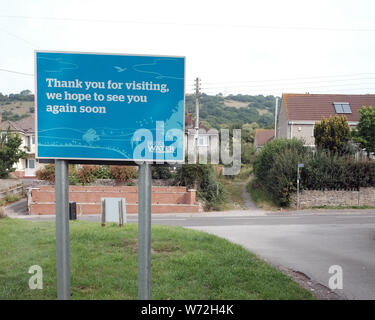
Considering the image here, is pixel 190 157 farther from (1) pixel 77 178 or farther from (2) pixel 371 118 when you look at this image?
(2) pixel 371 118

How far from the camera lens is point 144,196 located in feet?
11.9

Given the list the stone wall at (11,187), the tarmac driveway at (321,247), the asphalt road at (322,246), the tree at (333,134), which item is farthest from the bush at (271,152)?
the stone wall at (11,187)

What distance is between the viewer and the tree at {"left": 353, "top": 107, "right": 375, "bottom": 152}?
904 inches

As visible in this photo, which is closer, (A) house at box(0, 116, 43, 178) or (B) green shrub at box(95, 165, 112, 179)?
(B) green shrub at box(95, 165, 112, 179)

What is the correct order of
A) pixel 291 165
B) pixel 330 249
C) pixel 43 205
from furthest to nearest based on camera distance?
pixel 291 165 < pixel 43 205 < pixel 330 249

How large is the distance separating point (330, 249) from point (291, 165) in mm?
12534

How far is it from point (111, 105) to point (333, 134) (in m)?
21.9

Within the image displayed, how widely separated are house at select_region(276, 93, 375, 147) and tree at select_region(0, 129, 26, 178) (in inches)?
903

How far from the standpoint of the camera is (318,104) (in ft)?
109

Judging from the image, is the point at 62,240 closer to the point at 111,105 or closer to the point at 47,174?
the point at 111,105

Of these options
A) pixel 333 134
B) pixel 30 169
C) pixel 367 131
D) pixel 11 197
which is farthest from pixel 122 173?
pixel 30 169

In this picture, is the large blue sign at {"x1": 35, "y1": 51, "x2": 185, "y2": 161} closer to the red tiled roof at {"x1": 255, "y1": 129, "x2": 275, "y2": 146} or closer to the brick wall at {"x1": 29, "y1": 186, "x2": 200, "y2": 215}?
the brick wall at {"x1": 29, "y1": 186, "x2": 200, "y2": 215}

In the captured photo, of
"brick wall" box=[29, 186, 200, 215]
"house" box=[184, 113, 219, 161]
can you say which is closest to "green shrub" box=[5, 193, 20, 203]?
"brick wall" box=[29, 186, 200, 215]
